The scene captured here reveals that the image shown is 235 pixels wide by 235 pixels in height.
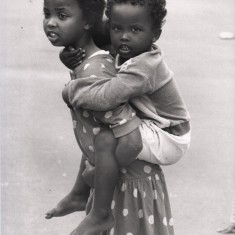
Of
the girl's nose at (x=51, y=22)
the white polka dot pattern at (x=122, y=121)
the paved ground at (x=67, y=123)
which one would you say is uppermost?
the girl's nose at (x=51, y=22)

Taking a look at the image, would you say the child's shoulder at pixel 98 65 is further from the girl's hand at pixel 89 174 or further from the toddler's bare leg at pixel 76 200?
the toddler's bare leg at pixel 76 200

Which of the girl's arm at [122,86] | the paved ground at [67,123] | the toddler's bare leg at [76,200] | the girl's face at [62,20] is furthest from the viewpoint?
the paved ground at [67,123]

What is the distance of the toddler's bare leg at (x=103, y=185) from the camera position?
8.09ft

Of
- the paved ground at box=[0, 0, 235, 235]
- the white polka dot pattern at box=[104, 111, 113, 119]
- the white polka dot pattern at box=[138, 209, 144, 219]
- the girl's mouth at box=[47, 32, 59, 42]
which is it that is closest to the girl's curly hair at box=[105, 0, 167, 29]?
the girl's mouth at box=[47, 32, 59, 42]

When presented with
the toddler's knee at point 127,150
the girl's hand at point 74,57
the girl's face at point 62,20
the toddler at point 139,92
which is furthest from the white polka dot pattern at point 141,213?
the girl's face at point 62,20

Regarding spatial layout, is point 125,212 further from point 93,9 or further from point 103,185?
point 93,9

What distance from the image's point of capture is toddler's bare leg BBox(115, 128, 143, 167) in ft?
8.04

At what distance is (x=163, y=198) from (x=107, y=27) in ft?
2.24

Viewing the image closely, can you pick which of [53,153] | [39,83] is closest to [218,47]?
[39,83]

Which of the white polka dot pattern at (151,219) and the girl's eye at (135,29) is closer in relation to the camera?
Result: the girl's eye at (135,29)

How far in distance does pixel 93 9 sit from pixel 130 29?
208 millimetres

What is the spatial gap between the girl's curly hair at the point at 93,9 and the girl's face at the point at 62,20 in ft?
0.07

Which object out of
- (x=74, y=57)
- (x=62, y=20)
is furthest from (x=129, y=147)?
(x=62, y=20)

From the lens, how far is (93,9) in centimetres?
256
